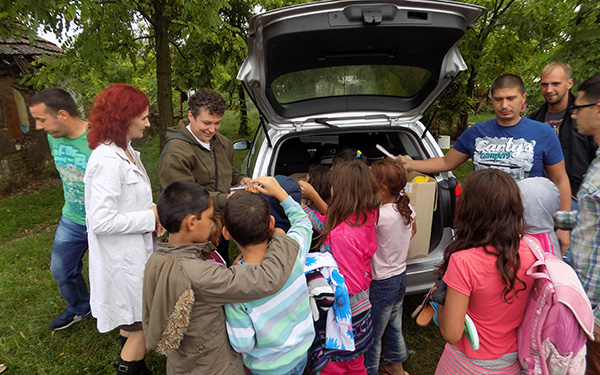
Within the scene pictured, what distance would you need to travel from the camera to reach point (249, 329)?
4.78 ft

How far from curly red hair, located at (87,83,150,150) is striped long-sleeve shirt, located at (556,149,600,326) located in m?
2.23

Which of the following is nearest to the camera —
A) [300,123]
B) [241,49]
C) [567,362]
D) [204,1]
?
[567,362]

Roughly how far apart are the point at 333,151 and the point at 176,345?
284 centimetres

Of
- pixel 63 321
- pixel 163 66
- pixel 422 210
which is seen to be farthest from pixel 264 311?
pixel 163 66

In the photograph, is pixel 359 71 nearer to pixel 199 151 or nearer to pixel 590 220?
pixel 199 151

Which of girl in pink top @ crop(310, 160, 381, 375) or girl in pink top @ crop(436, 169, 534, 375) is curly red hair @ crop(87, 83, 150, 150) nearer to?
girl in pink top @ crop(310, 160, 381, 375)

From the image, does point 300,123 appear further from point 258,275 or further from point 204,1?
point 204,1

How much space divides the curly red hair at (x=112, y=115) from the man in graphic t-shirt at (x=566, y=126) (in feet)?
9.74

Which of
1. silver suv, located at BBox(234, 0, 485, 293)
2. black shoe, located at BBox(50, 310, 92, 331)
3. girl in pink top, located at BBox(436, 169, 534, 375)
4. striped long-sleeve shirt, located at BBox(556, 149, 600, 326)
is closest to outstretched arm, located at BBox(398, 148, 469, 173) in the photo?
silver suv, located at BBox(234, 0, 485, 293)

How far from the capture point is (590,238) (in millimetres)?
1509

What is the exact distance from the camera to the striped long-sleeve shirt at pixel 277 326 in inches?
56.9


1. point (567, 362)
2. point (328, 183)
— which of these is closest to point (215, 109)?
point (328, 183)

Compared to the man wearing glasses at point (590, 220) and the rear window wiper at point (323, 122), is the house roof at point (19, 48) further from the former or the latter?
the man wearing glasses at point (590, 220)

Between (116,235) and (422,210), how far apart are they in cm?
189
